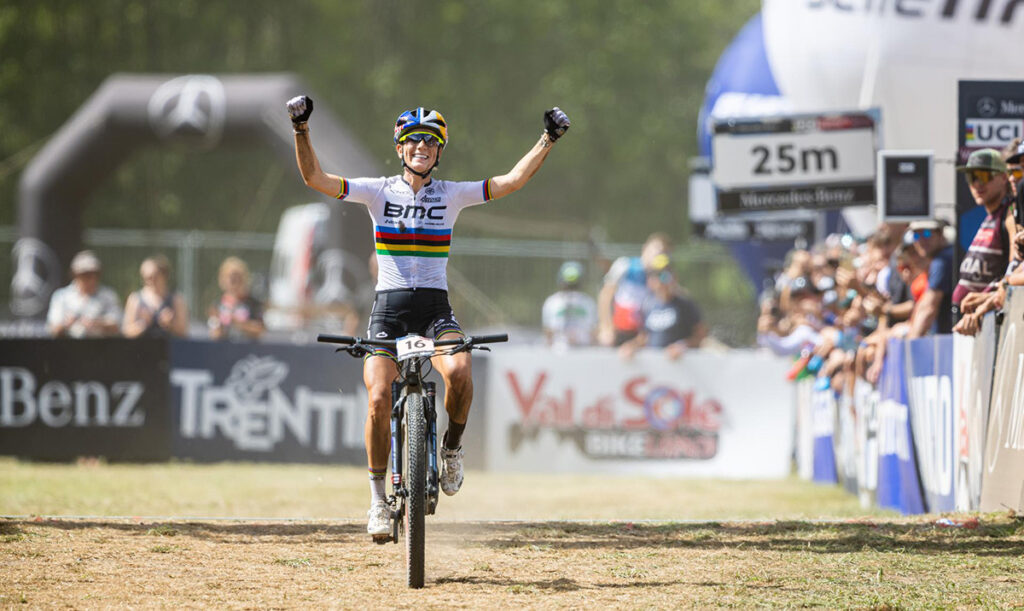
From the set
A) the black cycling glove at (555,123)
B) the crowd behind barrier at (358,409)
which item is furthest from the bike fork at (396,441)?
the crowd behind barrier at (358,409)

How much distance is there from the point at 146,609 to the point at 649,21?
40.8 meters

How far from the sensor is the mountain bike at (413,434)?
23.6 feet

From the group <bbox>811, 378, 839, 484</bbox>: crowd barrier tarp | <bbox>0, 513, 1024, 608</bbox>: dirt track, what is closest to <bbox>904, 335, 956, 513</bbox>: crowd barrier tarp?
<bbox>0, 513, 1024, 608</bbox>: dirt track

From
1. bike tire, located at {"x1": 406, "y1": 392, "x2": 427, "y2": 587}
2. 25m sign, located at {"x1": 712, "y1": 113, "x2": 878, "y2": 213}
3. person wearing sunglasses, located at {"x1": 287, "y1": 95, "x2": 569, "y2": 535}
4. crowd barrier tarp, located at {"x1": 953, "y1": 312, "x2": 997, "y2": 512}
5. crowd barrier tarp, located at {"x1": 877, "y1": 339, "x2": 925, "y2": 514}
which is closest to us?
bike tire, located at {"x1": 406, "y1": 392, "x2": 427, "y2": 587}

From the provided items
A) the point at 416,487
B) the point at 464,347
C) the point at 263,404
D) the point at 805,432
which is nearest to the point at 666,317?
the point at 805,432

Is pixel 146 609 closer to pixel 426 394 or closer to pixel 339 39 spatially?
pixel 426 394

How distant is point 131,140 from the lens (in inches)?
1023

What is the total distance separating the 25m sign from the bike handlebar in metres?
7.12

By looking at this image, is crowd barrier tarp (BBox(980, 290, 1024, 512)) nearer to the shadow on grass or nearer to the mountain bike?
the shadow on grass

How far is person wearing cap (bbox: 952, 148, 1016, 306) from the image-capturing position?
32.7 feet

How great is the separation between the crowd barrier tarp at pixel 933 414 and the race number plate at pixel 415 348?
4624mm

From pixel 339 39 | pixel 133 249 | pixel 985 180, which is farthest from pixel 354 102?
pixel 985 180

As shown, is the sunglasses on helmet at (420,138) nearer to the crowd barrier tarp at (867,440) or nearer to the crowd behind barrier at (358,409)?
the crowd barrier tarp at (867,440)

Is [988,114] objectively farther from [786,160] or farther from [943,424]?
[786,160]
